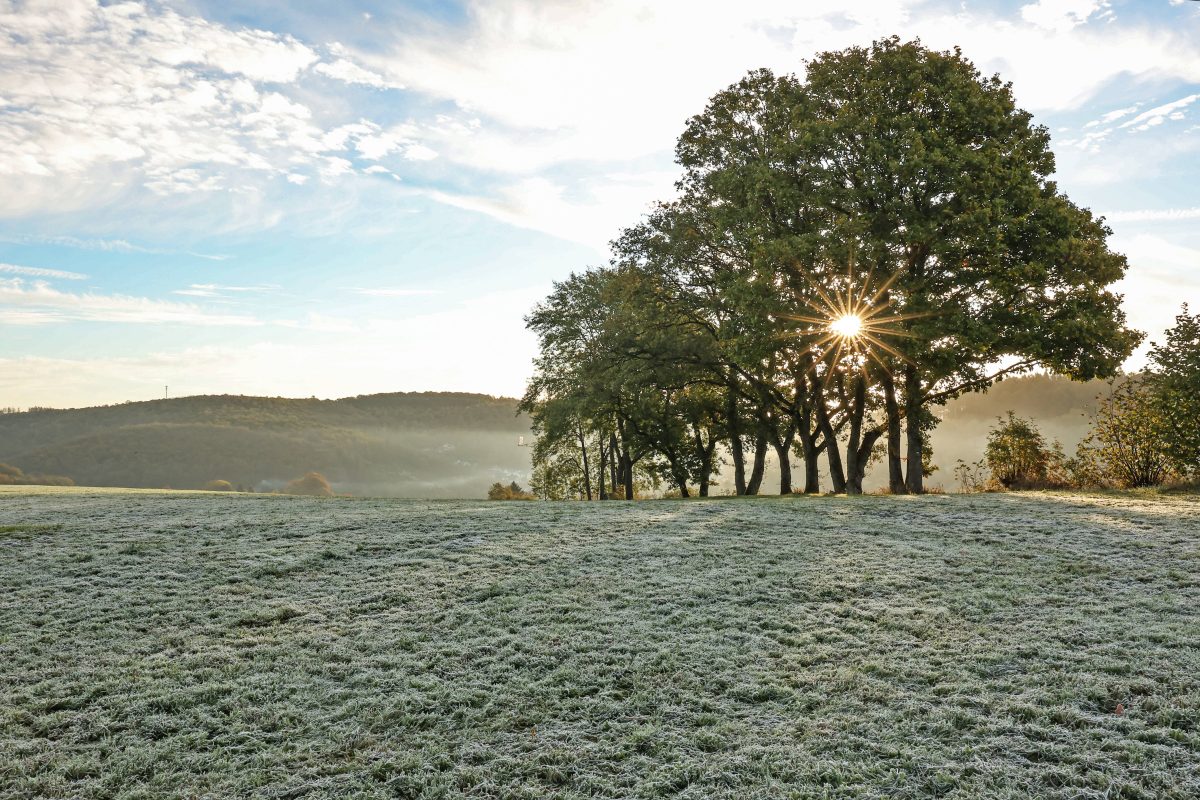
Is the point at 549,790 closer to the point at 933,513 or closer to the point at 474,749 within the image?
the point at 474,749

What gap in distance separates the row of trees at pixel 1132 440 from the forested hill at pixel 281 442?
289ft

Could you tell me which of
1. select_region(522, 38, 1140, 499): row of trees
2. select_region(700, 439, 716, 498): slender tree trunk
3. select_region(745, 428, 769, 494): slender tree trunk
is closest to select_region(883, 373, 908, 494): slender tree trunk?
select_region(522, 38, 1140, 499): row of trees

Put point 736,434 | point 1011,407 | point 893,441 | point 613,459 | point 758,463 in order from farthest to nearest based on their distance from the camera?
point 1011,407, point 613,459, point 758,463, point 736,434, point 893,441

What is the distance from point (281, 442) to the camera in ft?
440

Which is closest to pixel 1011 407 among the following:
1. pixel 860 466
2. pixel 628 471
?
pixel 628 471

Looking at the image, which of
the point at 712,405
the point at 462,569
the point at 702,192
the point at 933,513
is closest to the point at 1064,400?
the point at 712,405

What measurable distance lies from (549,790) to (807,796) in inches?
55.5

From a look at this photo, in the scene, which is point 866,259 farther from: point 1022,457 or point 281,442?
point 281,442

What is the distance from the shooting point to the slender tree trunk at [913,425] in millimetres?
22062

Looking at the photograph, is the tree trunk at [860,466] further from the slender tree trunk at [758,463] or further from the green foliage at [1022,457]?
the slender tree trunk at [758,463]

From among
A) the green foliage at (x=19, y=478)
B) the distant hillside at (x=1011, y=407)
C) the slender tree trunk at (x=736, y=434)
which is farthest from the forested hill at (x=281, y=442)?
the slender tree trunk at (x=736, y=434)

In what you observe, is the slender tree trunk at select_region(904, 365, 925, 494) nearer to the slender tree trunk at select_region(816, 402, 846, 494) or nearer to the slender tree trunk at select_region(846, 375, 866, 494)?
the slender tree trunk at select_region(846, 375, 866, 494)

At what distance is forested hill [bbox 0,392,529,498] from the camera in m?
119

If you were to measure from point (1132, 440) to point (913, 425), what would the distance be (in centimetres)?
559
